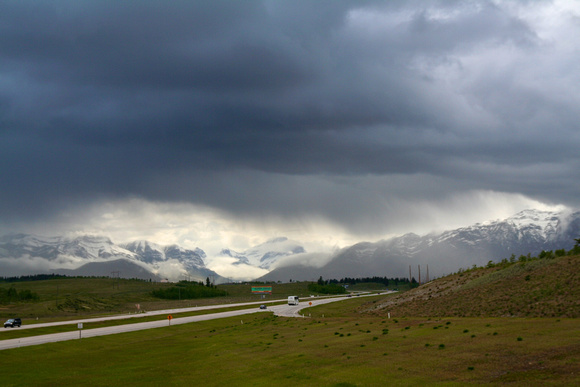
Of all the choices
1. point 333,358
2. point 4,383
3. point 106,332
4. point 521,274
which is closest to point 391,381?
point 333,358

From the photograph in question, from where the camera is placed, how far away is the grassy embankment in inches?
1361

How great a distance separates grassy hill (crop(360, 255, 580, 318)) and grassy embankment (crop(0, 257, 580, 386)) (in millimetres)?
272

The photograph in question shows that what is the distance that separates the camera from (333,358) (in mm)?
46125

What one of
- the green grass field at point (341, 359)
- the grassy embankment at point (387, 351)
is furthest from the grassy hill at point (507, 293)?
the green grass field at point (341, 359)

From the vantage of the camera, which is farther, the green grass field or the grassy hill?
the grassy hill

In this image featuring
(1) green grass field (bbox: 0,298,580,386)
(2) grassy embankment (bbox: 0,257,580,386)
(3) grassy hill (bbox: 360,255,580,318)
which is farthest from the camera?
(3) grassy hill (bbox: 360,255,580,318)

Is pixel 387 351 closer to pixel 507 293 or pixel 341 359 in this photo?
pixel 341 359

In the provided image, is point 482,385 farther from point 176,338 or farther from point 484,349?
point 176,338

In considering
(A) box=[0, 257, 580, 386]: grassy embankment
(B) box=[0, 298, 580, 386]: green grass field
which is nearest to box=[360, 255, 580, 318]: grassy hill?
(A) box=[0, 257, 580, 386]: grassy embankment

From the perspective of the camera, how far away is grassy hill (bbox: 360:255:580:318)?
63562 mm

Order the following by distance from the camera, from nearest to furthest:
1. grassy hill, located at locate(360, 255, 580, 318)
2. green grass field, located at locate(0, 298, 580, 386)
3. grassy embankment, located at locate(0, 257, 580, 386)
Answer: green grass field, located at locate(0, 298, 580, 386) < grassy embankment, located at locate(0, 257, 580, 386) < grassy hill, located at locate(360, 255, 580, 318)

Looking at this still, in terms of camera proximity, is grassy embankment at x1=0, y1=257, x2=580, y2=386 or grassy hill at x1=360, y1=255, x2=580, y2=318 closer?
grassy embankment at x1=0, y1=257, x2=580, y2=386

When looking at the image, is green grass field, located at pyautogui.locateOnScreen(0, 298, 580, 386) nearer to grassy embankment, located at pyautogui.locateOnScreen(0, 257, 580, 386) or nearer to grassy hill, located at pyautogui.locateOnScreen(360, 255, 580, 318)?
grassy embankment, located at pyautogui.locateOnScreen(0, 257, 580, 386)

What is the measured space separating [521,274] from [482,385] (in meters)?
59.9
